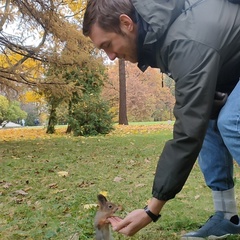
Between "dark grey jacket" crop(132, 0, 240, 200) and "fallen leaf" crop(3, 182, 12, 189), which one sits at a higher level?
"dark grey jacket" crop(132, 0, 240, 200)

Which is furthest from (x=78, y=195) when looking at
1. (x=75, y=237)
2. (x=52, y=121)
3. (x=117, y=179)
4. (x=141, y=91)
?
(x=141, y=91)

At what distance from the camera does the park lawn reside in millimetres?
2459

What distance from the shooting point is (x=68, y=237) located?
2318 mm

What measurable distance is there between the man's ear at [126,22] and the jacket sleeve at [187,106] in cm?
19

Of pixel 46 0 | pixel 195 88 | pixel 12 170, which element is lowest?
pixel 12 170

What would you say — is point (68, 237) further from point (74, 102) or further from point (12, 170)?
point (74, 102)

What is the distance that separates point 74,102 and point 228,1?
1105 cm

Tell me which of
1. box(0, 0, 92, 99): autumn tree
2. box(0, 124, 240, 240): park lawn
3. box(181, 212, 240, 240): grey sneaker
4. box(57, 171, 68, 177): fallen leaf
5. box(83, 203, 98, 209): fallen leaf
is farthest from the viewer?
box(0, 0, 92, 99): autumn tree

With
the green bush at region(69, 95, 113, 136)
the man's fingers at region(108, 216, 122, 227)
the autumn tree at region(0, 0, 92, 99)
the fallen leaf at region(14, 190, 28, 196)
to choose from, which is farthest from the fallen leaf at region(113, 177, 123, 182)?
the green bush at region(69, 95, 113, 136)

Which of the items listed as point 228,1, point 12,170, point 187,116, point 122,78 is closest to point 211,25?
point 228,1

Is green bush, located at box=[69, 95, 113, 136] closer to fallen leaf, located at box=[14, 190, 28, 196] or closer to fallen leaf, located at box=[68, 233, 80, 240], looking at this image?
fallen leaf, located at box=[14, 190, 28, 196]

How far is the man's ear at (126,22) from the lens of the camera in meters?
1.70

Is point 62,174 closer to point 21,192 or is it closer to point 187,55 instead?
point 21,192

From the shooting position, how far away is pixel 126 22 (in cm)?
171
